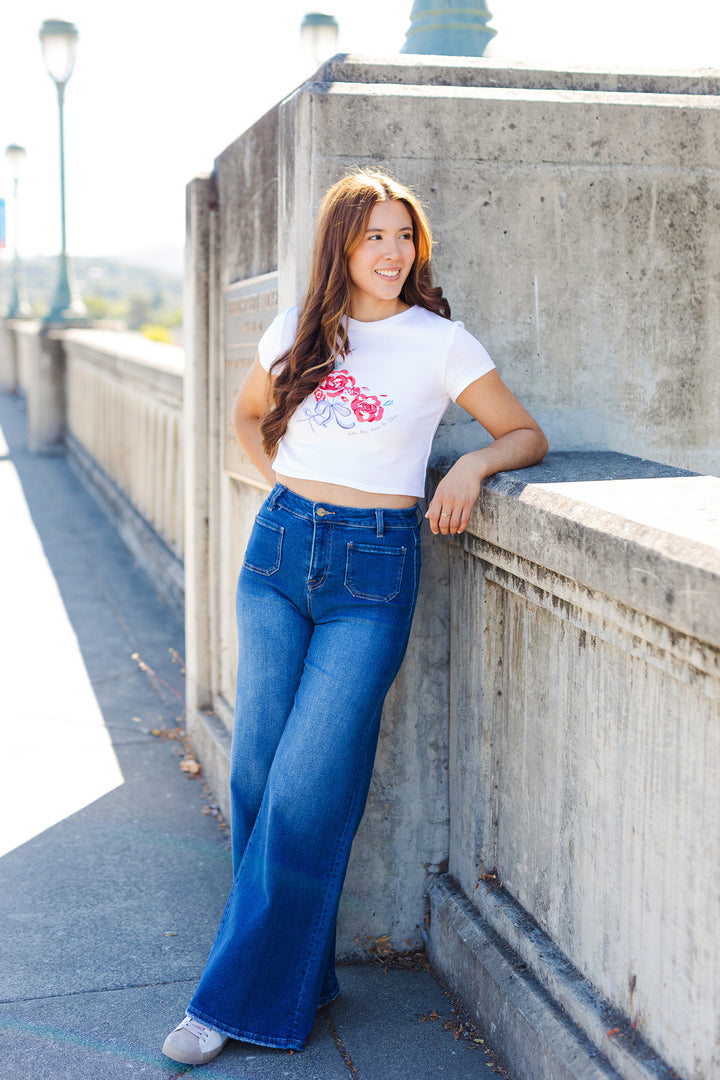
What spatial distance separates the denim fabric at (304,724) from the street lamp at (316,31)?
37.6ft

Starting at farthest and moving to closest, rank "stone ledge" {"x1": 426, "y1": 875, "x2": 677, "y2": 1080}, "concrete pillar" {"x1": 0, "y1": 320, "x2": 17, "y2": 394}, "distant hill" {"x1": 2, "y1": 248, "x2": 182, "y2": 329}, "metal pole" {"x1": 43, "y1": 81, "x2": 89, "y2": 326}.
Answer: "distant hill" {"x1": 2, "y1": 248, "x2": 182, "y2": 329} → "concrete pillar" {"x1": 0, "y1": 320, "x2": 17, "y2": 394} → "metal pole" {"x1": 43, "y1": 81, "x2": 89, "y2": 326} → "stone ledge" {"x1": 426, "y1": 875, "x2": 677, "y2": 1080}

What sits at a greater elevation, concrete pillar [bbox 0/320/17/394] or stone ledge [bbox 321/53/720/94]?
stone ledge [bbox 321/53/720/94]

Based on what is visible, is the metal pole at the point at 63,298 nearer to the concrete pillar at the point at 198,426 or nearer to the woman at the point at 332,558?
the concrete pillar at the point at 198,426

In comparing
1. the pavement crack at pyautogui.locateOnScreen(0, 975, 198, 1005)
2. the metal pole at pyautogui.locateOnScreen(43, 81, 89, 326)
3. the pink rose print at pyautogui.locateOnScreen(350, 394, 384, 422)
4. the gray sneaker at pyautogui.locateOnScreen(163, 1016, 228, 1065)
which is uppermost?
the metal pole at pyautogui.locateOnScreen(43, 81, 89, 326)

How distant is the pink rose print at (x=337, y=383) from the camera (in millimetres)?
3002

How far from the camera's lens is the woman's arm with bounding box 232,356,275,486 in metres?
3.37

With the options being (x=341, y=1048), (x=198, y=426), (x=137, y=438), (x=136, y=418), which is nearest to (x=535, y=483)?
(x=341, y=1048)

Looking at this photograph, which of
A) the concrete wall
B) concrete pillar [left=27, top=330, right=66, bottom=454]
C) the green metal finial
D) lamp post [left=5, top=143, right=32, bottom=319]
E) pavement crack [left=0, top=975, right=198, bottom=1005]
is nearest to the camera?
the concrete wall

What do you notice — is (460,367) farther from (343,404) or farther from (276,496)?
(276,496)

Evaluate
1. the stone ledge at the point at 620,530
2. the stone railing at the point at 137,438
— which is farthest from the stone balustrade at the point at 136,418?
the stone ledge at the point at 620,530

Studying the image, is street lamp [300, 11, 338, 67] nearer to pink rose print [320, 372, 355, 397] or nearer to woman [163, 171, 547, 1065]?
woman [163, 171, 547, 1065]

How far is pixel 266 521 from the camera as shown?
10.0ft

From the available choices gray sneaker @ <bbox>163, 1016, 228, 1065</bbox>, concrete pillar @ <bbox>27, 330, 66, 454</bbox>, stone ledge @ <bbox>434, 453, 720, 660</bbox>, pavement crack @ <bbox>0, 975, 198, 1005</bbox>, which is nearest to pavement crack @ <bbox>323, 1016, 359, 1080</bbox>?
gray sneaker @ <bbox>163, 1016, 228, 1065</bbox>

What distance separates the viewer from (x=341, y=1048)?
2992 millimetres
